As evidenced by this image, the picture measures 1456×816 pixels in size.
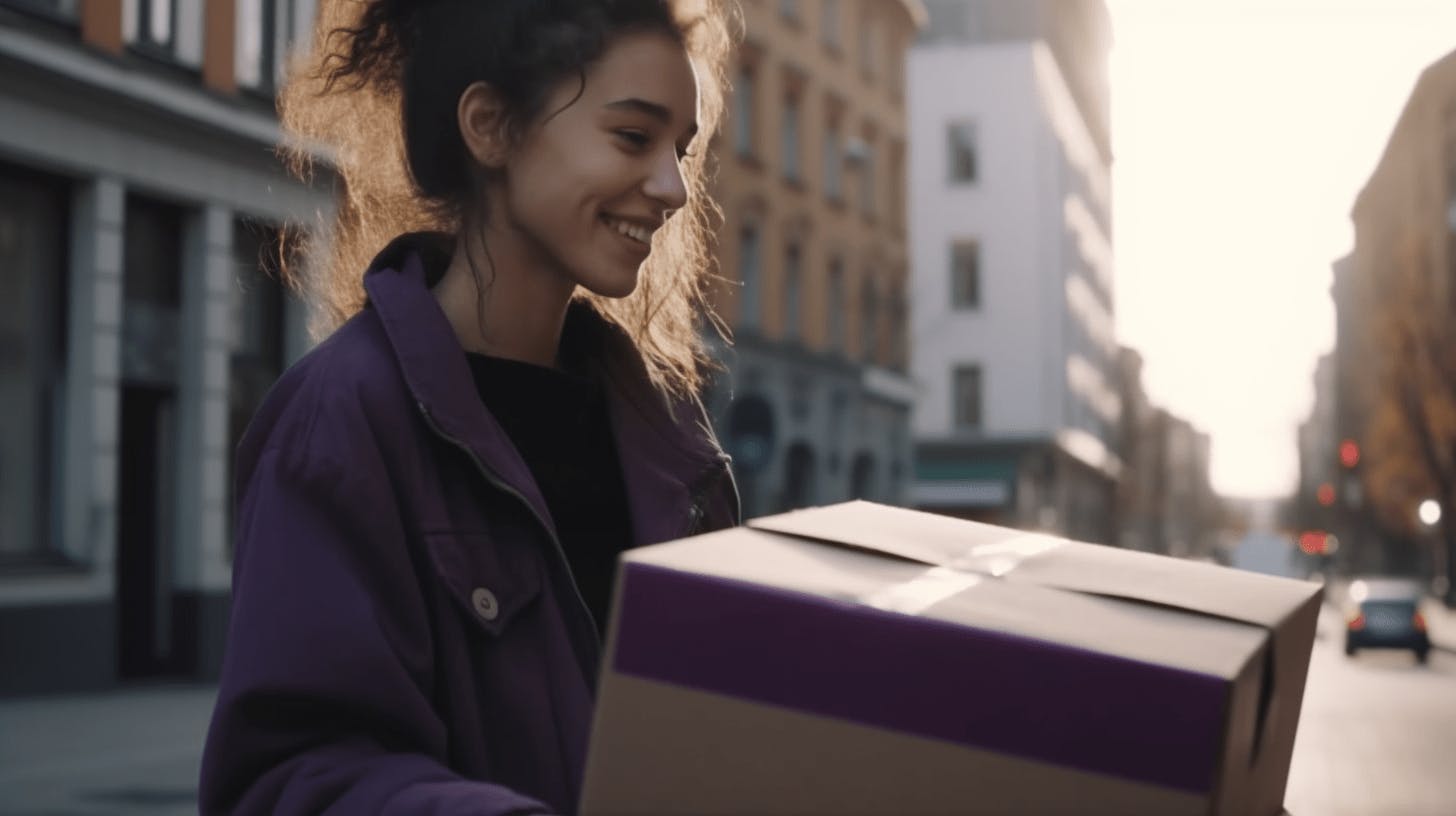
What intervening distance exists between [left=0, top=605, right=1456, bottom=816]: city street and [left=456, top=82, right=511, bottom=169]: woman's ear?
4.61 meters

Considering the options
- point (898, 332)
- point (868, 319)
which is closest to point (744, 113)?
point (868, 319)

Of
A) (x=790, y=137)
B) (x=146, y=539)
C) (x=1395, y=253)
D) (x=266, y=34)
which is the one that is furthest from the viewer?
(x=1395, y=253)

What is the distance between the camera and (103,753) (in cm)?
1126

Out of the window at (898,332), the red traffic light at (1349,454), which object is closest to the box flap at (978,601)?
the window at (898,332)

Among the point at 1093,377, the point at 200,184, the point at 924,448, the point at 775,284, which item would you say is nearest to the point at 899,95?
the point at 775,284

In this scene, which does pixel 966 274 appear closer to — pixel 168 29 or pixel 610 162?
pixel 168 29

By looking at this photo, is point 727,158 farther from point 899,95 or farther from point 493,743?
point 493,743

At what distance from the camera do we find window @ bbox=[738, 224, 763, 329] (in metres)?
30.4

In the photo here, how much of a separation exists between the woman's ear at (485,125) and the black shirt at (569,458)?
219mm

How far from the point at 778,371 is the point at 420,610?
97.7ft

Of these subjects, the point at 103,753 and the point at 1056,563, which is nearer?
the point at 1056,563

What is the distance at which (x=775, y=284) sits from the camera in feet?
104

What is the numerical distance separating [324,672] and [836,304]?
34097 mm

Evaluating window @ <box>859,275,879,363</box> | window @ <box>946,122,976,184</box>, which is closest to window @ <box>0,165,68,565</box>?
window @ <box>859,275,879,363</box>
